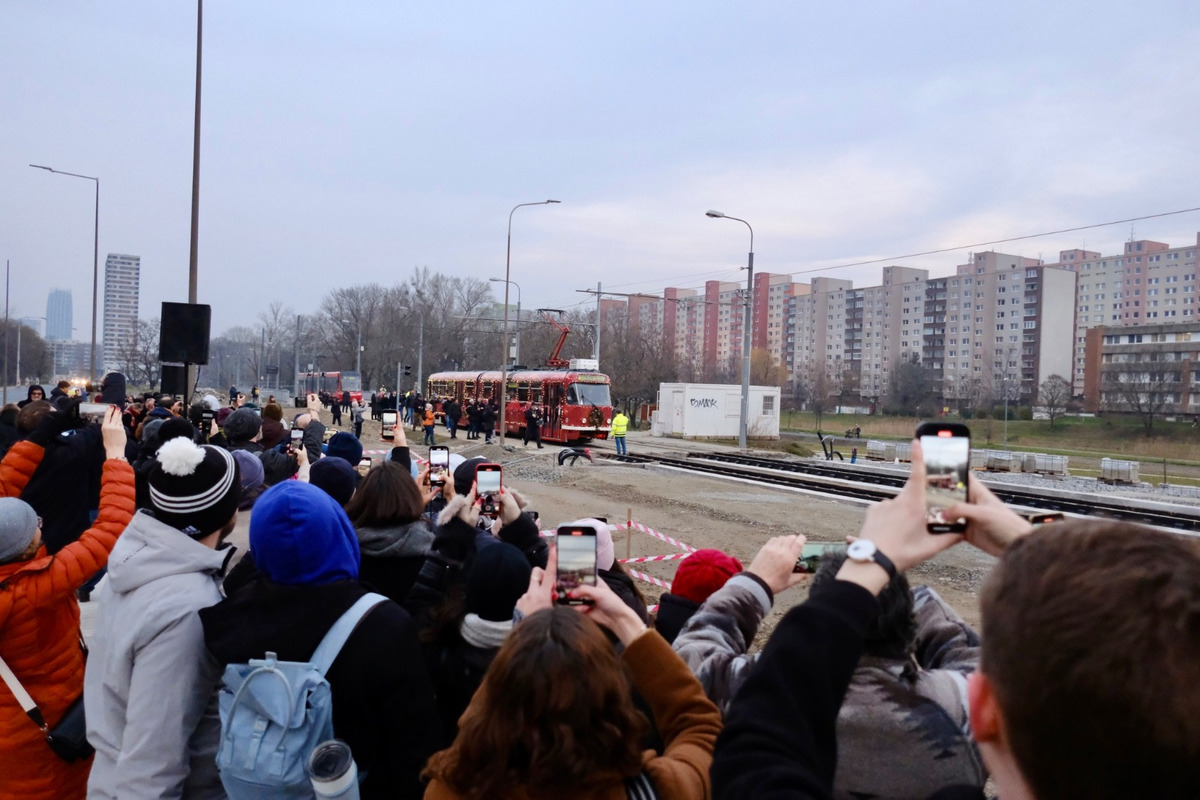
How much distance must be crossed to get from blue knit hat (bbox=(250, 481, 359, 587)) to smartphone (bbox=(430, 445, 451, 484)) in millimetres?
2099

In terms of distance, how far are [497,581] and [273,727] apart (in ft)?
2.71

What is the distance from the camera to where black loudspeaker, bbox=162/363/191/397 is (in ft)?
38.9

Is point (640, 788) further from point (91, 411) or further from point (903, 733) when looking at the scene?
Result: point (91, 411)

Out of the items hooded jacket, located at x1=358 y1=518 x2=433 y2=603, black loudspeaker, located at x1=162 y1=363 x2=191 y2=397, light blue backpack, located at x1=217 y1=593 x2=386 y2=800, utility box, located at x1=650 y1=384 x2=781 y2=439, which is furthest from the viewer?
utility box, located at x1=650 y1=384 x2=781 y2=439

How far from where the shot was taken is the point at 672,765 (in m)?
2.14

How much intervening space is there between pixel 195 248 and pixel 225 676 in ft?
53.4

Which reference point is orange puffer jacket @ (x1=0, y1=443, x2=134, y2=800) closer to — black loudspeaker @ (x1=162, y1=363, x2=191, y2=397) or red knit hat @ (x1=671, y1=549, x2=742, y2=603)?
red knit hat @ (x1=671, y1=549, x2=742, y2=603)

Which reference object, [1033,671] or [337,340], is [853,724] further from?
[337,340]

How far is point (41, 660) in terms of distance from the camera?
351 centimetres

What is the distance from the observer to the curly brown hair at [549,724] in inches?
79.0

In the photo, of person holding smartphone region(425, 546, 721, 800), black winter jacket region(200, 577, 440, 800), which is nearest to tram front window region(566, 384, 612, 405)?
black winter jacket region(200, 577, 440, 800)

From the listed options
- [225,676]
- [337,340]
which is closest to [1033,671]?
[225,676]

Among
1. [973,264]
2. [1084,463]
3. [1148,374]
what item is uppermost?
[973,264]

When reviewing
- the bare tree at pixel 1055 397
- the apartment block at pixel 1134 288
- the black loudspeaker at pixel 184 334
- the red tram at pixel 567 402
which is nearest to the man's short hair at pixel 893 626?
the black loudspeaker at pixel 184 334
